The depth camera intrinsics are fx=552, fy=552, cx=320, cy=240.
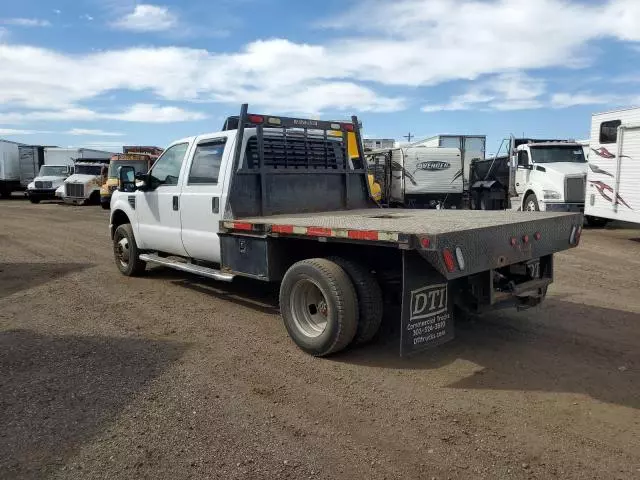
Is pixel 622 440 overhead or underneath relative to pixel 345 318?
underneath

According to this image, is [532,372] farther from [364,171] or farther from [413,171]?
[413,171]

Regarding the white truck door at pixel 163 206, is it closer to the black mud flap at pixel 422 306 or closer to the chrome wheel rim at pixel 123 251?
the chrome wheel rim at pixel 123 251

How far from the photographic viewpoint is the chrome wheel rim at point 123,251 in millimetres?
8570

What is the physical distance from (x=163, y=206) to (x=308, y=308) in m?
3.19

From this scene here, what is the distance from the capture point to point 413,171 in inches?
797

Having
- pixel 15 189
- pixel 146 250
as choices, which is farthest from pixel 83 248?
pixel 15 189

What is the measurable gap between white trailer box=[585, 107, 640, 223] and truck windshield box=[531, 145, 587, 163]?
9.03ft

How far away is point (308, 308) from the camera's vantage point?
5172mm

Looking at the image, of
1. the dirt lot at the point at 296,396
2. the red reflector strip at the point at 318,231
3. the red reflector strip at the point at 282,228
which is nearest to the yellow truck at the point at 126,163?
the dirt lot at the point at 296,396

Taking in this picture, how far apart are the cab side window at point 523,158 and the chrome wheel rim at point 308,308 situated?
13.5 meters

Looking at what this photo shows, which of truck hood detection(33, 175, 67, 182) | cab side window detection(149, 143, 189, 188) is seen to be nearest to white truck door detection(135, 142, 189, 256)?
cab side window detection(149, 143, 189, 188)

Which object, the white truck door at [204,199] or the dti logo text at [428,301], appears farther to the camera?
the white truck door at [204,199]

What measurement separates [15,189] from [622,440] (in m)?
39.5

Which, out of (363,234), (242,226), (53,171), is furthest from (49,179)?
(363,234)
